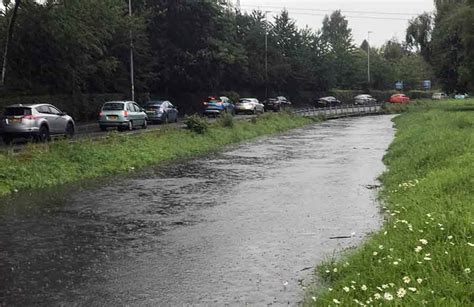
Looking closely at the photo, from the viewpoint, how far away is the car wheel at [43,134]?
21852mm

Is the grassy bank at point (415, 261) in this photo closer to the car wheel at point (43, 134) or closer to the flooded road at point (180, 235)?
the flooded road at point (180, 235)

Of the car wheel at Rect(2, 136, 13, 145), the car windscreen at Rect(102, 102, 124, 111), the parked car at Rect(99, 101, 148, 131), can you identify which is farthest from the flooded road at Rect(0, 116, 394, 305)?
the car windscreen at Rect(102, 102, 124, 111)


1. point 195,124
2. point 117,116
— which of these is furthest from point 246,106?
point 117,116

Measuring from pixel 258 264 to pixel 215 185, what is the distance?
8.21 metres

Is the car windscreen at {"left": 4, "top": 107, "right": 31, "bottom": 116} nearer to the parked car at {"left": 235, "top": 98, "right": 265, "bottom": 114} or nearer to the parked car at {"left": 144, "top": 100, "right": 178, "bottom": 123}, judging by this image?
the parked car at {"left": 144, "top": 100, "right": 178, "bottom": 123}

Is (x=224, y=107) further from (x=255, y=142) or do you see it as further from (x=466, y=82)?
(x=466, y=82)

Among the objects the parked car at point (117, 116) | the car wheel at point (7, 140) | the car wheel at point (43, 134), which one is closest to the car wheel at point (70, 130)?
the car wheel at point (43, 134)

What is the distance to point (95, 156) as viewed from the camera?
1897cm

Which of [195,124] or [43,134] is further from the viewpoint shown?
[195,124]

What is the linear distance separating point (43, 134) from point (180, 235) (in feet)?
Answer: 45.7

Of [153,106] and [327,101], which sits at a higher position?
[327,101]

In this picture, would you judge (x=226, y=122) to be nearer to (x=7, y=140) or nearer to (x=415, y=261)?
(x=7, y=140)

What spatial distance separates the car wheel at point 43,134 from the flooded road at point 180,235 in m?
5.43

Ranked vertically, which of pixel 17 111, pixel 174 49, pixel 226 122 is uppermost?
pixel 174 49
